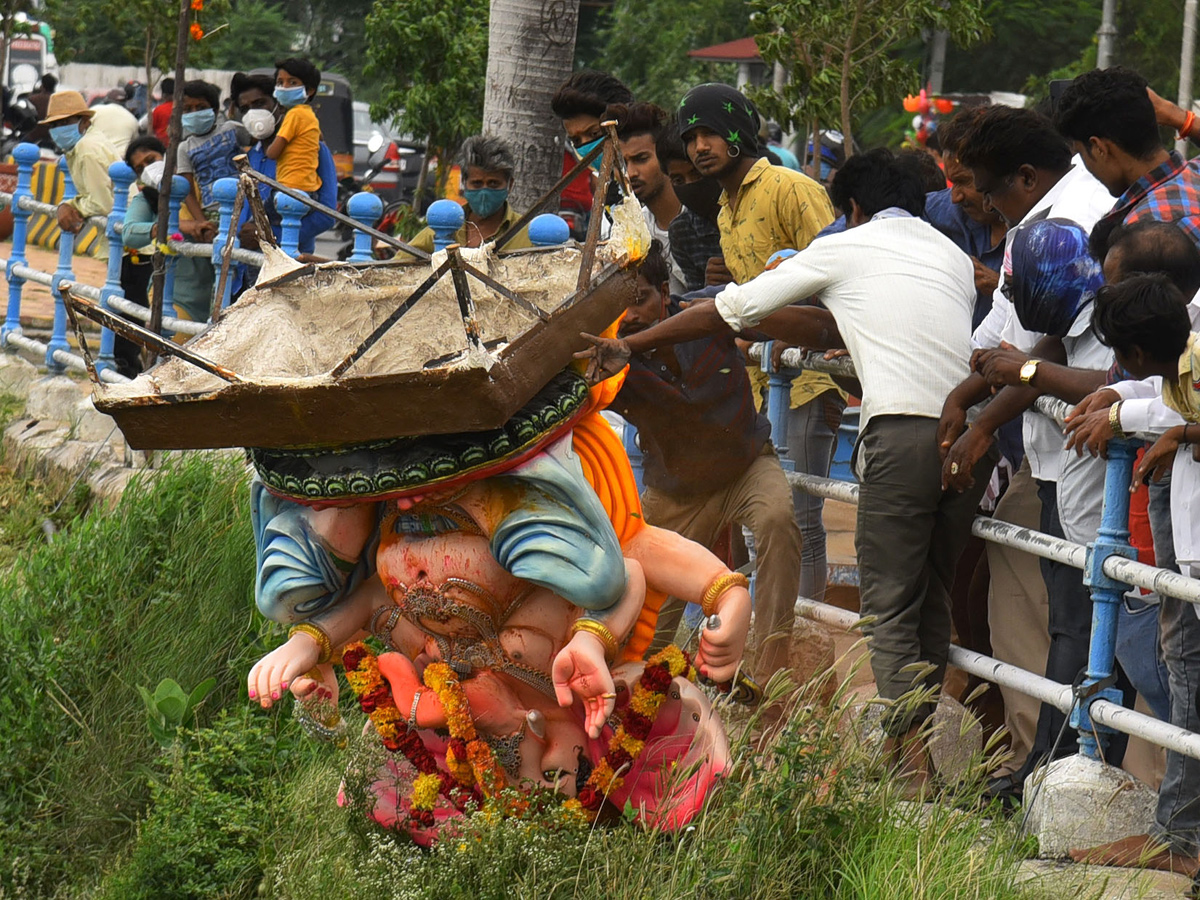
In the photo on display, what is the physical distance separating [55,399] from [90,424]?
51 centimetres

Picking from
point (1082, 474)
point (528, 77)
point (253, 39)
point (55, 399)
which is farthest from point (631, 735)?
point (253, 39)

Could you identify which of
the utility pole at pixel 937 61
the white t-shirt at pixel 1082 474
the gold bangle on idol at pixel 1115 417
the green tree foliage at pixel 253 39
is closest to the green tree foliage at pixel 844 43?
the white t-shirt at pixel 1082 474

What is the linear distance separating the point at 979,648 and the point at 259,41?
3281 centimetres

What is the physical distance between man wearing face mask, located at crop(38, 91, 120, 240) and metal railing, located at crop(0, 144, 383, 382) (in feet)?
0.40

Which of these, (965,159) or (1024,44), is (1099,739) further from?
(1024,44)

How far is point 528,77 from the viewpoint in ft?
24.5

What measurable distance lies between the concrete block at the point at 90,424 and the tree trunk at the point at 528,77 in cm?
231

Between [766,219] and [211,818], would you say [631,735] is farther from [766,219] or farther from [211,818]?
[766,219]

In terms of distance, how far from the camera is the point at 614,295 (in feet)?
11.8

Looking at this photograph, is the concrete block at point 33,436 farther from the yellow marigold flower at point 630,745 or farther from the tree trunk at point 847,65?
the yellow marigold flower at point 630,745

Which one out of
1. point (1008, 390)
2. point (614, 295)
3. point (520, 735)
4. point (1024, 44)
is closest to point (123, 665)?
point (520, 735)

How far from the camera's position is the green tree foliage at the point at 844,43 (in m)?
9.32

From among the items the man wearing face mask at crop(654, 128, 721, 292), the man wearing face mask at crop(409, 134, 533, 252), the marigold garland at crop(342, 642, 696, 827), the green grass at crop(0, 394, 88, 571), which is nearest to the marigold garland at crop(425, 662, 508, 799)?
the marigold garland at crop(342, 642, 696, 827)

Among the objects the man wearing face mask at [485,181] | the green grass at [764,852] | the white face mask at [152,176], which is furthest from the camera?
the white face mask at [152,176]
